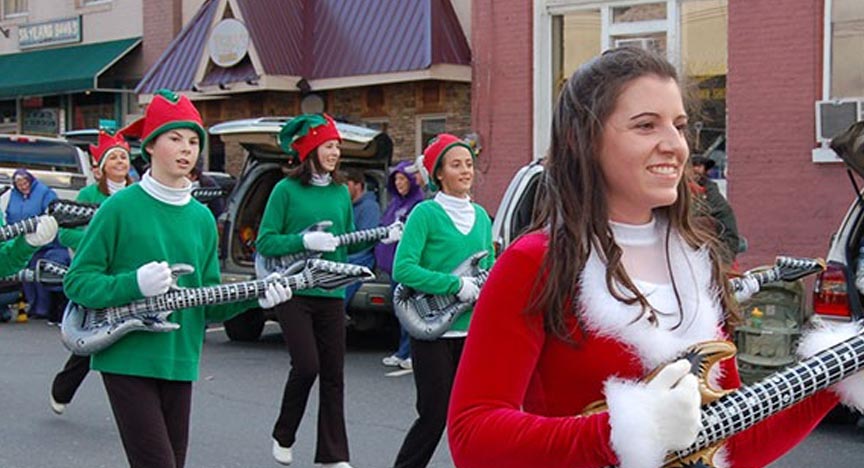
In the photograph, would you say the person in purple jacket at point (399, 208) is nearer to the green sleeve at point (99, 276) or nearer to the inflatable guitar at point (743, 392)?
the green sleeve at point (99, 276)

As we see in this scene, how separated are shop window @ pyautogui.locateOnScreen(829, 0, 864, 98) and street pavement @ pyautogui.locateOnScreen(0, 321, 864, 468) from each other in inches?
197

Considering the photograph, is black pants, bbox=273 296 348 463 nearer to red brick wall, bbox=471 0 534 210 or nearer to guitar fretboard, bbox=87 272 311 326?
guitar fretboard, bbox=87 272 311 326

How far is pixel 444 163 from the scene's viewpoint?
21.3ft

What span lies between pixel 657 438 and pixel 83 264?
3.20 meters

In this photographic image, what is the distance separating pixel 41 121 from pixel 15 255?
1864cm

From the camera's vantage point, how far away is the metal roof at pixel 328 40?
51.5ft

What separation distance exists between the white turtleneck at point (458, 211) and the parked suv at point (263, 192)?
14.7 feet

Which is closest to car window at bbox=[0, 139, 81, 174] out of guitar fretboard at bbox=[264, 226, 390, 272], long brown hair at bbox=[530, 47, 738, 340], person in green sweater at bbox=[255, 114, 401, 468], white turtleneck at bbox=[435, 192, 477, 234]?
guitar fretboard at bbox=[264, 226, 390, 272]

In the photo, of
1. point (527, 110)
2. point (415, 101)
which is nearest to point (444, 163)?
point (527, 110)

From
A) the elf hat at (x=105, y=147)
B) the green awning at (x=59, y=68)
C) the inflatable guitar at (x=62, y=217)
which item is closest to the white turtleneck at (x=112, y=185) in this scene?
the elf hat at (x=105, y=147)

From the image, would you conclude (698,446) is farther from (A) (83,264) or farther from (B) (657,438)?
(A) (83,264)

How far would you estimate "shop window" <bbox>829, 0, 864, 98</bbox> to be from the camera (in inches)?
475

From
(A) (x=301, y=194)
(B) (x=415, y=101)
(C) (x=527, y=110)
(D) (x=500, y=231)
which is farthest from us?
(B) (x=415, y=101)

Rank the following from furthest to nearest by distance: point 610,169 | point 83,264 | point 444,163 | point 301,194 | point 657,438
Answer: point 301,194 < point 444,163 < point 83,264 < point 610,169 < point 657,438
